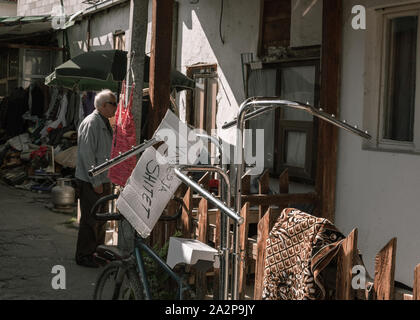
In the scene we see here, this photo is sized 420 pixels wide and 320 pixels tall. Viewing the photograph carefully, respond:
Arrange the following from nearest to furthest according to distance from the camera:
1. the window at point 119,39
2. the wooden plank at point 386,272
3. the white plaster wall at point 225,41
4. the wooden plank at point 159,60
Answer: the wooden plank at point 386,272, the wooden plank at point 159,60, the white plaster wall at point 225,41, the window at point 119,39

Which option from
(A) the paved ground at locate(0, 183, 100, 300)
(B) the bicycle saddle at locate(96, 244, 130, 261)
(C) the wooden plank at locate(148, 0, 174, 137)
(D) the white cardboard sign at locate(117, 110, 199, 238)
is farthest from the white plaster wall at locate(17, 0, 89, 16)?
(D) the white cardboard sign at locate(117, 110, 199, 238)

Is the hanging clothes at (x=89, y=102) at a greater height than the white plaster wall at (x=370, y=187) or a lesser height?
greater

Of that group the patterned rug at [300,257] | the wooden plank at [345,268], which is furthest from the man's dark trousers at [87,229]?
the wooden plank at [345,268]

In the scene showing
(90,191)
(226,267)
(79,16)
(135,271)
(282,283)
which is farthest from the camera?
(79,16)

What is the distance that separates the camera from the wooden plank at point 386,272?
3461 mm

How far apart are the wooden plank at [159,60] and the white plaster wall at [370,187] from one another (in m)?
1.95

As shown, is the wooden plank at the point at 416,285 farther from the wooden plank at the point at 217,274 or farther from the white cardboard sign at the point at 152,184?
the wooden plank at the point at 217,274

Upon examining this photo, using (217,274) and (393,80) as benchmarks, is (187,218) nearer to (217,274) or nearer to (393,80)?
(217,274)

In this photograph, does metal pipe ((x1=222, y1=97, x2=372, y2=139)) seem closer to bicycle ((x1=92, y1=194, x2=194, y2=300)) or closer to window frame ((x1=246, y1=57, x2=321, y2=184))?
bicycle ((x1=92, y1=194, x2=194, y2=300))

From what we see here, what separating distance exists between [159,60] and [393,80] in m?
2.38
